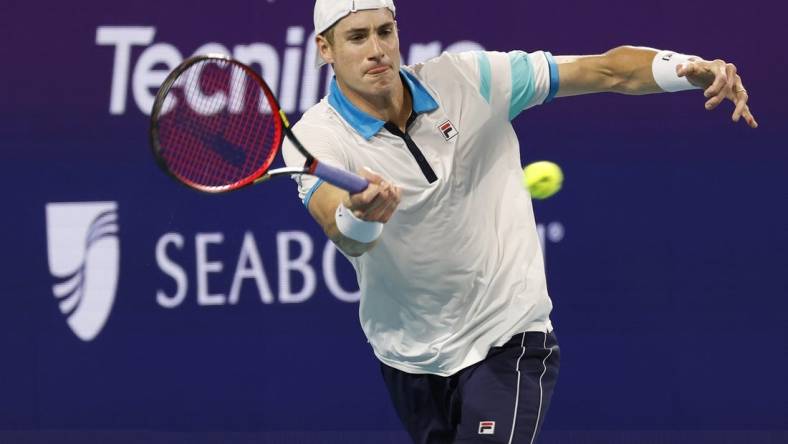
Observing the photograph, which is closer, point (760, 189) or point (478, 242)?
point (478, 242)

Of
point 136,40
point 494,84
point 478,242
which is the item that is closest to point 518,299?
point 478,242

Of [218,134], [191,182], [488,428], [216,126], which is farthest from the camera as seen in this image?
[216,126]

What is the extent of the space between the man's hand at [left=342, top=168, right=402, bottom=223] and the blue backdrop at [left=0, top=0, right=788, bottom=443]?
2.45 meters

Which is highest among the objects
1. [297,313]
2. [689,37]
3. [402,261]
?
[689,37]

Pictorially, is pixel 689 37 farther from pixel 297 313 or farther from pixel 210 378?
pixel 210 378

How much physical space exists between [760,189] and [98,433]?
9.59ft

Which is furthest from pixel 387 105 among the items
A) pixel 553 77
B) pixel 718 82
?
pixel 718 82

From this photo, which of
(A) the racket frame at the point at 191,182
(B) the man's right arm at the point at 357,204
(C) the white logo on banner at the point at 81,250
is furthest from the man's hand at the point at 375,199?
(C) the white logo on banner at the point at 81,250

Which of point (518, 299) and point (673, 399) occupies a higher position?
point (518, 299)

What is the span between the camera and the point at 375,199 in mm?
3094

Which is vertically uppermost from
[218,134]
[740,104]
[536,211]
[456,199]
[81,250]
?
[740,104]

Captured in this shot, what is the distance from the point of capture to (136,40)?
5551mm

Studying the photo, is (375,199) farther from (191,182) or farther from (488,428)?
(488,428)

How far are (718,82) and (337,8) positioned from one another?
104 cm
